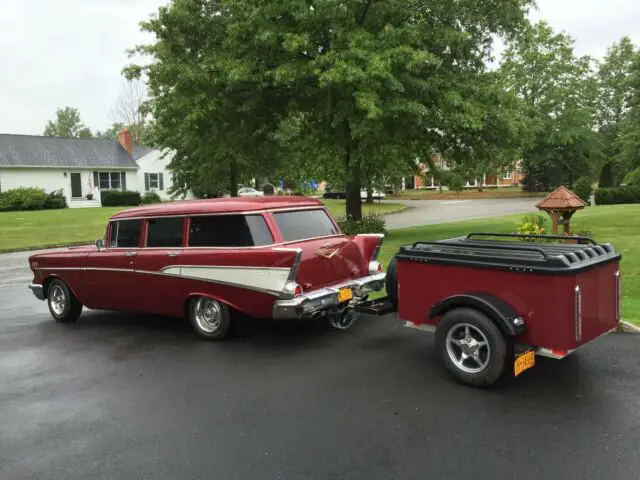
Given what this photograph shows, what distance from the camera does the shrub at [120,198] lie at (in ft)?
140

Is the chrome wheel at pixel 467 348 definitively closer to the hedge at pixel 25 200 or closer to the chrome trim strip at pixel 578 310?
the chrome trim strip at pixel 578 310

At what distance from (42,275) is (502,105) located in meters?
13.6

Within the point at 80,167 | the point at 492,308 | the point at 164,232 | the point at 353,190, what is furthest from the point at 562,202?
the point at 80,167

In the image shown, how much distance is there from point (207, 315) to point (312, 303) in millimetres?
1529

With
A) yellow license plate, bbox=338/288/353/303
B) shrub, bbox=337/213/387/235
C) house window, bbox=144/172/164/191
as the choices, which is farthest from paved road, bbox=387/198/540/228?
house window, bbox=144/172/164/191

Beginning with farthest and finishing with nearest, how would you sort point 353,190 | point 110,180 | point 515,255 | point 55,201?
point 110,180, point 55,201, point 353,190, point 515,255

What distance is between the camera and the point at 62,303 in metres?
8.14

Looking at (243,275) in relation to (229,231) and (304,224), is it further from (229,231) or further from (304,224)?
(304,224)

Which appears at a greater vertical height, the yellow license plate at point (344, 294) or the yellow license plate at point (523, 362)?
the yellow license plate at point (344, 294)

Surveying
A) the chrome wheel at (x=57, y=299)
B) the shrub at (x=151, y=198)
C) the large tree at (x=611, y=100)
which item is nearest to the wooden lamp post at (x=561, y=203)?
the chrome wheel at (x=57, y=299)

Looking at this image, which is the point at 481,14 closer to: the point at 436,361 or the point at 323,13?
the point at 323,13

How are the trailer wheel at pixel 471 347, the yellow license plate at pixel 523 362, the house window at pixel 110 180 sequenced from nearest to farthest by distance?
the yellow license plate at pixel 523 362
the trailer wheel at pixel 471 347
the house window at pixel 110 180

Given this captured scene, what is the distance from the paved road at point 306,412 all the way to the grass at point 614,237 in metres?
2.54

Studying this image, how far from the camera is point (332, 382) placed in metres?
5.11
